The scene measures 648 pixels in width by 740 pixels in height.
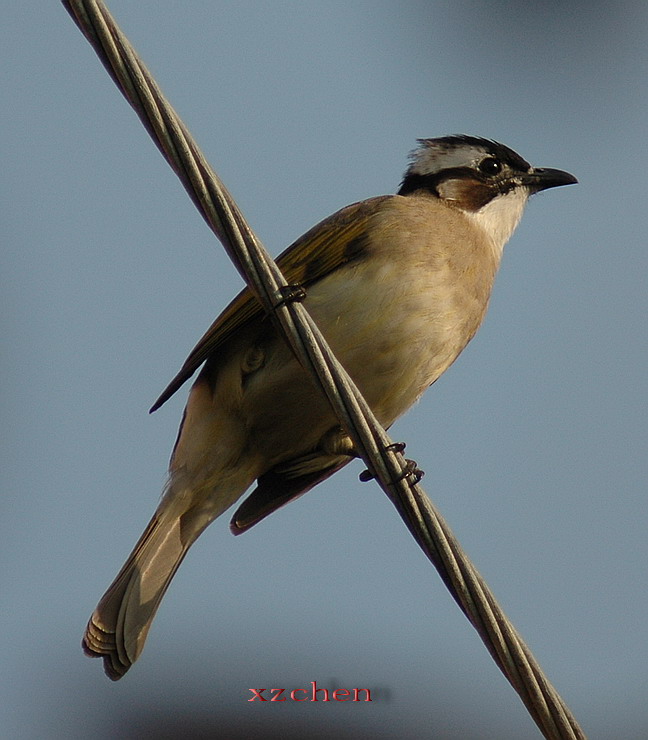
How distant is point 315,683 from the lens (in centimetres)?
657

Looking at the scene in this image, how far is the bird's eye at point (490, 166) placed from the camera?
563 cm

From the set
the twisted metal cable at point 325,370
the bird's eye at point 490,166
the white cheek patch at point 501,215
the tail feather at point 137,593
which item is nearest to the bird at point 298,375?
the tail feather at point 137,593

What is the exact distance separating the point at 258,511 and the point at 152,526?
0.47 metres

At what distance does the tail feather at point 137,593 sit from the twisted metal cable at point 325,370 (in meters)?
1.54

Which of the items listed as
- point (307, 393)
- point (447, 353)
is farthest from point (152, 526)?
point (447, 353)

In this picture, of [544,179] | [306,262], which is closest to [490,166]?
[544,179]

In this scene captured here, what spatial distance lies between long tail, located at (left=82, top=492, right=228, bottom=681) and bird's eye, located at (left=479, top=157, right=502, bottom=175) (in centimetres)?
216

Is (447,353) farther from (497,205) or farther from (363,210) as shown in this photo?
(497,205)

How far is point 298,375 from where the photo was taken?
174 inches

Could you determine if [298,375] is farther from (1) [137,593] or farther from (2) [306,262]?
(1) [137,593]

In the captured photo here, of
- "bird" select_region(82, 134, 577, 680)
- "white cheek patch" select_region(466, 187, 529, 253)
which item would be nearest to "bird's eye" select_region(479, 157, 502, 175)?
"white cheek patch" select_region(466, 187, 529, 253)

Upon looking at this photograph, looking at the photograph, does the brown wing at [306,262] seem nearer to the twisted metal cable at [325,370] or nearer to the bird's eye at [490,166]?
the bird's eye at [490,166]

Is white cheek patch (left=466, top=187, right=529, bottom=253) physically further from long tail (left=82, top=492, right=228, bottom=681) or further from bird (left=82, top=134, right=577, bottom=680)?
long tail (left=82, top=492, right=228, bottom=681)

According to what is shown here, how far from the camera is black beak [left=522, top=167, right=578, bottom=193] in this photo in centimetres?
569
